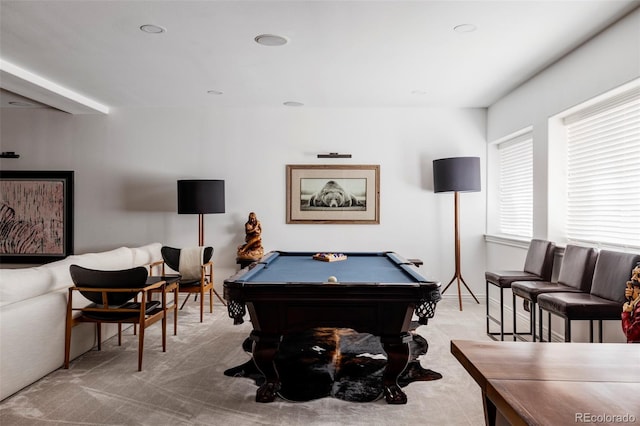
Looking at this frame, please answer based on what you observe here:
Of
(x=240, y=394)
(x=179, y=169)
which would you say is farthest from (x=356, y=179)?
(x=240, y=394)

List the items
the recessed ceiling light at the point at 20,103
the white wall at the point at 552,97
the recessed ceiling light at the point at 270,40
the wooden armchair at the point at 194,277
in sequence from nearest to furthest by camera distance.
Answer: the white wall at the point at 552,97 < the recessed ceiling light at the point at 270,40 < the wooden armchair at the point at 194,277 < the recessed ceiling light at the point at 20,103

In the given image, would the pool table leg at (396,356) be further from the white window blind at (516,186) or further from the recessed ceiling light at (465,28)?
the white window blind at (516,186)

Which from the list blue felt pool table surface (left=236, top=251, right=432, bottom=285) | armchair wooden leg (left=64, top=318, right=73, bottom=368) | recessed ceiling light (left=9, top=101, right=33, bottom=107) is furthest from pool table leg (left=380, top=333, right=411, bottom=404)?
recessed ceiling light (left=9, top=101, right=33, bottom=107)

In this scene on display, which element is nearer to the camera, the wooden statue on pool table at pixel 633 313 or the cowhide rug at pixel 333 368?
the wooden statue on pool table at pixel 633 313

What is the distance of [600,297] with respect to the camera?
3.15 metres

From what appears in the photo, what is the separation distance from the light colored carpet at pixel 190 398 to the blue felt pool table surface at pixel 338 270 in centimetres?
76

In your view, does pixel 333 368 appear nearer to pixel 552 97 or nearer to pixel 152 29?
pixel 152 29

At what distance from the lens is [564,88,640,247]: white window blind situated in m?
3.40

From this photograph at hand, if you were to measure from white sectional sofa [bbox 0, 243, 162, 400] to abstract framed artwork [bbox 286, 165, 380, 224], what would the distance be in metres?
3.00

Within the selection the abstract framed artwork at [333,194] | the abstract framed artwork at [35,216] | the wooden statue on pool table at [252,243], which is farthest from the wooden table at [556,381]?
the abstract framed artwork at [35,216]

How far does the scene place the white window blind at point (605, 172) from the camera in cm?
340

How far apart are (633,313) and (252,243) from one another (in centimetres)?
410

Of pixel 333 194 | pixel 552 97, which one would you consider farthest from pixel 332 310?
pixel 333 194

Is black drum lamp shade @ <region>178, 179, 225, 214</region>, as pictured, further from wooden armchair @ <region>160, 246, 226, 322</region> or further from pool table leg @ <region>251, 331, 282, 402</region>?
pool table leg @ <region>251, 331, 282, 402</region>
